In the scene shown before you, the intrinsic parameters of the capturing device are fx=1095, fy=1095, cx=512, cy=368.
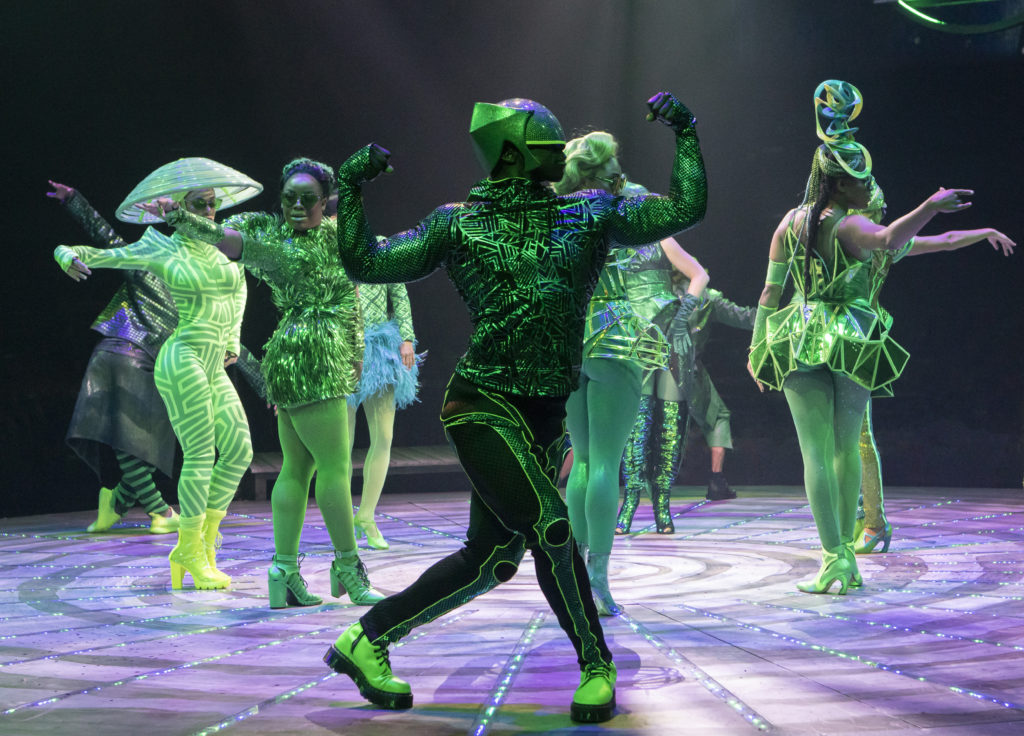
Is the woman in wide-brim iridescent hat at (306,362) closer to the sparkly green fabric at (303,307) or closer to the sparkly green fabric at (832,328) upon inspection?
the sparkly green fabric at (303,307)

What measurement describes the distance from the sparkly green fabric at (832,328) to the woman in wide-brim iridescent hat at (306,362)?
1.66 m

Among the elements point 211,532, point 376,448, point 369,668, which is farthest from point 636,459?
point 369,668

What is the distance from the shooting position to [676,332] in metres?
6.73

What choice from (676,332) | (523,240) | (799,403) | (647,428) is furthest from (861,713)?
(676,332)

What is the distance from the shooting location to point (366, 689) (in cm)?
262

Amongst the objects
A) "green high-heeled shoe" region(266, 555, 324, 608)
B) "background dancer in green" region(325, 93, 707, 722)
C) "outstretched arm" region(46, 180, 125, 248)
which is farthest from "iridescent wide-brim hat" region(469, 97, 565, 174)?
"outstretched arm" region(46, 180, 125, 248)

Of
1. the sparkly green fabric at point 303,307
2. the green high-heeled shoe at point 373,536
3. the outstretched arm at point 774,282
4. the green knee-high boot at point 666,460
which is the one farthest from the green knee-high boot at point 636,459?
the sparkly green fabric at point 303,307

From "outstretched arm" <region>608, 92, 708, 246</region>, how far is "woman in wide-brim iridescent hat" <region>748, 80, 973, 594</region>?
178 cm

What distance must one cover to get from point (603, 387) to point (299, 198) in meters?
1.31

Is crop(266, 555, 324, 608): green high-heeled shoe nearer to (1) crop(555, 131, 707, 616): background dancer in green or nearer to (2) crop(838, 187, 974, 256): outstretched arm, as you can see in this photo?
(1) crop(555, 131, 707, 616): background dancer in green

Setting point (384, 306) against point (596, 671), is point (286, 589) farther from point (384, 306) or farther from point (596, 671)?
point (384, 306)

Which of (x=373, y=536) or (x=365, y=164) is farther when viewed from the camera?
(x=373, y=536)

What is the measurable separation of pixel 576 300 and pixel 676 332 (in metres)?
4.23

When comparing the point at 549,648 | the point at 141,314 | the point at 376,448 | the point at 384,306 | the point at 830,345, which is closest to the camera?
the point at 549,648
